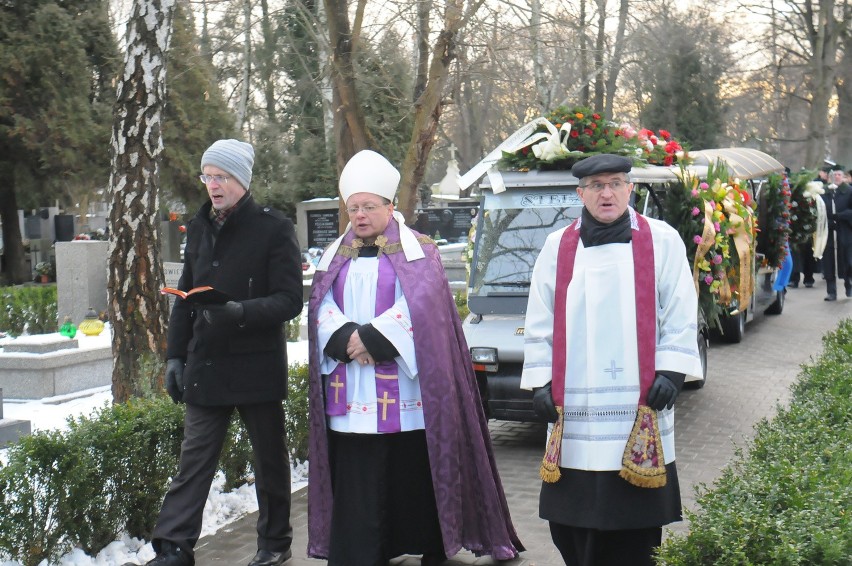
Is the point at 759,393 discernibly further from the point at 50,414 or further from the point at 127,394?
the point at 50,414

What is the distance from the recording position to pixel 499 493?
5125 millimetres

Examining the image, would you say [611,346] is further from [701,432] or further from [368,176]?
[701,432]

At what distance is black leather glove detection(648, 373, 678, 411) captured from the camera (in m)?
3.88

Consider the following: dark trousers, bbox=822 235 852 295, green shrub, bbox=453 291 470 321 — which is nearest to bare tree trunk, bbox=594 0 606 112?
dark trousers, bbox=822 235 852 295

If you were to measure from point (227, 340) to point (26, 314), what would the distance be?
12.5 meters

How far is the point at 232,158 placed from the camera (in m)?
5.00

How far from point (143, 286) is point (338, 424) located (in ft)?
12.8

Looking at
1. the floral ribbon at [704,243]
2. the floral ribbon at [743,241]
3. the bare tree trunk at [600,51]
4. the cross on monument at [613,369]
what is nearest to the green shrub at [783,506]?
the cross on monument at [613,369]

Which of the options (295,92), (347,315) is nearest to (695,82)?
(295,92)

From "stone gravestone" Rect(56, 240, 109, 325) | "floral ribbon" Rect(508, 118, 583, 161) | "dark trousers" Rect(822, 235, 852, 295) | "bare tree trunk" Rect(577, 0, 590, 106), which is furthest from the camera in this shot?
"bare tree trunk" Rect(577, 0, 590, 106)

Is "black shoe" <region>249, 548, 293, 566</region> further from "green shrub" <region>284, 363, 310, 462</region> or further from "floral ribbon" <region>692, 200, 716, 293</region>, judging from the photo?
"floral ribbon" <region>692, 200, 716, 293</region>

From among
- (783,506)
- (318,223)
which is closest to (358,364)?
(783,506)

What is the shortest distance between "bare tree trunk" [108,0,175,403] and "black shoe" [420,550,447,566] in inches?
149

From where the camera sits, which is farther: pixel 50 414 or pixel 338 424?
pixel 50 414
